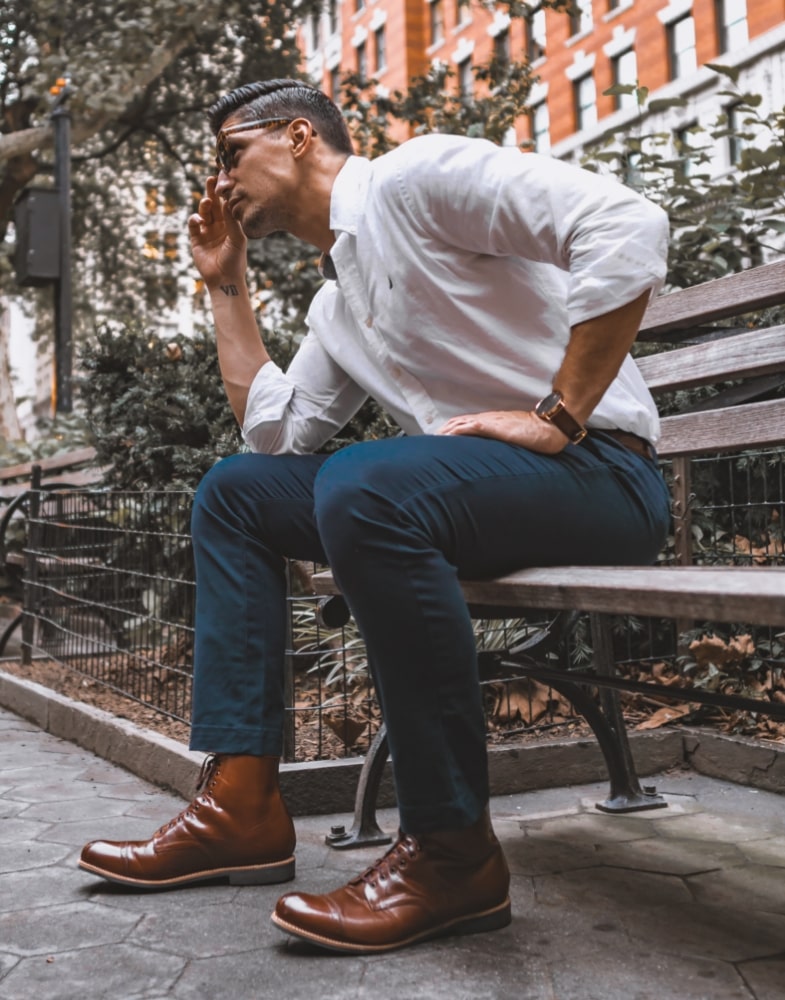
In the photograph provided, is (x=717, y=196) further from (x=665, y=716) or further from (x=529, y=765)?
(x=529, y=765)

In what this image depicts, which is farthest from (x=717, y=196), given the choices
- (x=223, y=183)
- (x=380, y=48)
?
(x=380, y=48)

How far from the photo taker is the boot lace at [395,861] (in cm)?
210

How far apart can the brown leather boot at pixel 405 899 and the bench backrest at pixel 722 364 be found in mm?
1345

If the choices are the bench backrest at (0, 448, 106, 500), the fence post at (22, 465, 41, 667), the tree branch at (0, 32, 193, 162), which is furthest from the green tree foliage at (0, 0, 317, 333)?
the fence post at (22, 465, 41, 667)

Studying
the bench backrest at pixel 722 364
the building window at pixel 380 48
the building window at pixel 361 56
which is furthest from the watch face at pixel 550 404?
the building window at pixel 361 56

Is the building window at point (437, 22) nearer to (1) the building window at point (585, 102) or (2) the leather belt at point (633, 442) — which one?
(1) the building window at point (585, 102)

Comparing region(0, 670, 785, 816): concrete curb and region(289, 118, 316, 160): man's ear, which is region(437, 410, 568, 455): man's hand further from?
region(0, 670, 785, 816): concrete curb

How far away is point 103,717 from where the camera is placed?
4.40 m

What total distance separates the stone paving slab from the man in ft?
0.30

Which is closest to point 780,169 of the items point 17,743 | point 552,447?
point 552,447

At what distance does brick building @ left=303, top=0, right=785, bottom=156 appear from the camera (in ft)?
99.5

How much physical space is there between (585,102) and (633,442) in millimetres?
37559

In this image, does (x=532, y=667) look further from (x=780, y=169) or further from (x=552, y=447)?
(x=780, y=169)

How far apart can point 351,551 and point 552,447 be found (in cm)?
44
